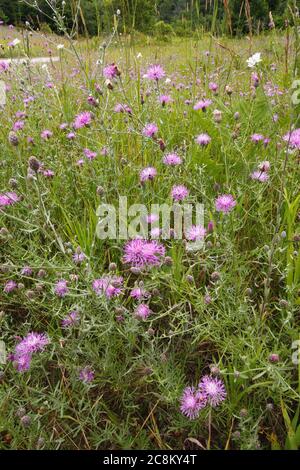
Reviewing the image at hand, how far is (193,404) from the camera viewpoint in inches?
44.5

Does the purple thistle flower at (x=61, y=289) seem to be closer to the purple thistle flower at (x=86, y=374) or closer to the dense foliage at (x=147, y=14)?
the purple thistle flower at (x=86, y=374)

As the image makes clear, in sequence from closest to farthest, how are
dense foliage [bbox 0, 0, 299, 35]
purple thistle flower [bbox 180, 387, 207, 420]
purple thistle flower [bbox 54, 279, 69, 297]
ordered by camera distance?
purple thistle flower [bbox 180, 387, 207, 420] → purple thistle flower [bbox 54, 279, 69, 297] → dense foliage [bbox 0, 0, 299, 35]

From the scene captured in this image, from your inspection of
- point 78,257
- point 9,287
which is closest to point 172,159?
point 78,257

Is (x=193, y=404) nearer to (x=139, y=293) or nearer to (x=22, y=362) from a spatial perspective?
(x=139, y=293)

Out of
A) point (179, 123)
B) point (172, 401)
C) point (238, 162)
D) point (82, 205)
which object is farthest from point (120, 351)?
point (179, 123)

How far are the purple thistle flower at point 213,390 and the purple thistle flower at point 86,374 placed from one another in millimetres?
347

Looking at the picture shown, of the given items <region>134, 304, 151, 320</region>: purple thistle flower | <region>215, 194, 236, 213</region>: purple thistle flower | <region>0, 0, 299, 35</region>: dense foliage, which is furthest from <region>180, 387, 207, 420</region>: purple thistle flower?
<region>0, 0, 299, 35</region>: dense foliage

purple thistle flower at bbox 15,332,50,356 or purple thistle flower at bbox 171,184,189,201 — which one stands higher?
purple thistle flower at bbox 171,184,189,201

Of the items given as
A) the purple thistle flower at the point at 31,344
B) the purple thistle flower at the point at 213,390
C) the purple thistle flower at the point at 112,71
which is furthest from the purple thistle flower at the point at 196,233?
the purple thistle flower at the point at 112,71

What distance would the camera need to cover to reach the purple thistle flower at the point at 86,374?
1.23 m

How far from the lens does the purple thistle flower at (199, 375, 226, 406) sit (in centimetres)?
113

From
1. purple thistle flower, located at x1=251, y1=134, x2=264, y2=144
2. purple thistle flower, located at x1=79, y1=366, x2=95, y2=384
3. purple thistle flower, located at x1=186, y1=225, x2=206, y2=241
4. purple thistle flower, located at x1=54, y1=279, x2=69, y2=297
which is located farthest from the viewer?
purple thistle flower, located at x1=251, y1=134, x2=264, y2=144

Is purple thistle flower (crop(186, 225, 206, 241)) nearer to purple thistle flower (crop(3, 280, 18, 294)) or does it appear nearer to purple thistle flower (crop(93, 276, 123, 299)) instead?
purple thistle flower (crop(93, 276, 123, 299))

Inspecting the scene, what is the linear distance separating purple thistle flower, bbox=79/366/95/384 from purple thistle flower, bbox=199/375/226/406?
347 millimetres
